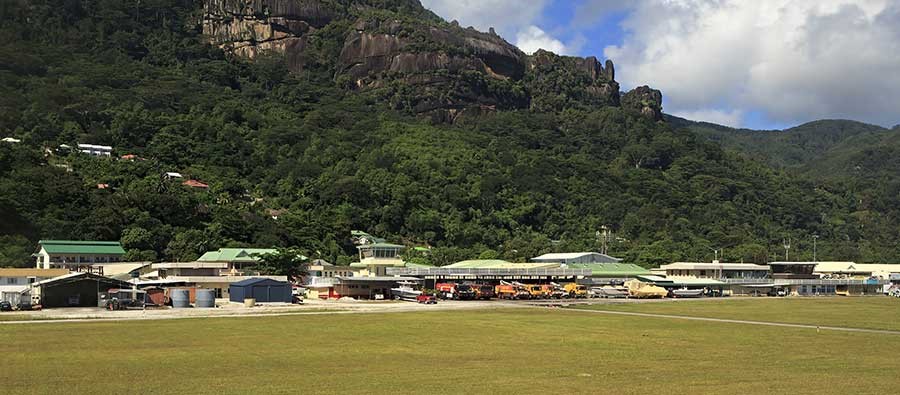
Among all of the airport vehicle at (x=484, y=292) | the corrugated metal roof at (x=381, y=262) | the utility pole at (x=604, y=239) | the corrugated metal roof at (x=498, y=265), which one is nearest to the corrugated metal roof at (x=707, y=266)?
the utility pole at (x=604, y=239)

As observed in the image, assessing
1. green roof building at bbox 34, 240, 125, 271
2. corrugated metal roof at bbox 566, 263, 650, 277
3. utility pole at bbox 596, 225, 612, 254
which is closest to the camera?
green roof building at bbox 34, 240, 125, 271

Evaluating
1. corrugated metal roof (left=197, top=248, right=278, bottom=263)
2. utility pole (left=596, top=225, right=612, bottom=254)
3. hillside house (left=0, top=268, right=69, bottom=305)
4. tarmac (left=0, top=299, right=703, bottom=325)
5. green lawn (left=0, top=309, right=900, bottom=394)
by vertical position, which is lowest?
tarmac (left=0, top=299, right=703, bottom=325)

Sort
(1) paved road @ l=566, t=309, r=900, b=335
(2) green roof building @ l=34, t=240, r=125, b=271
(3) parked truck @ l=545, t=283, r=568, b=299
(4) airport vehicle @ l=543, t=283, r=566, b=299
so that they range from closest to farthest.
Result: (1) paved road @ l=566, t=309, r=900, b=335 → (4) airport vehicle @ l=543, t=283, r=566, b=299 → (3) parked truck @ l=545, t=283, r=568, b=299 → (2) green roof building @ l=34, t=240, r=125, b=271

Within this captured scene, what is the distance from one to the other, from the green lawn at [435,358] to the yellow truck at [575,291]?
4960cm

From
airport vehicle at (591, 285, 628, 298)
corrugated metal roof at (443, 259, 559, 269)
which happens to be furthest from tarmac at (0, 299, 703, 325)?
corrugated metal roof at (443, 259, 559, 269)

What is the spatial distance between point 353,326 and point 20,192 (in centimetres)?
9302

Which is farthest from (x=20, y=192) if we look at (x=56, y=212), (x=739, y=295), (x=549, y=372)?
(x=549, y=372)

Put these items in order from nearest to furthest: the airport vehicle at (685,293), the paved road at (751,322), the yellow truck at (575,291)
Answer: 1. the paved road at (751,322)
2. the yellow truck at (575,291)
3. the airport vehicle at (685,293)

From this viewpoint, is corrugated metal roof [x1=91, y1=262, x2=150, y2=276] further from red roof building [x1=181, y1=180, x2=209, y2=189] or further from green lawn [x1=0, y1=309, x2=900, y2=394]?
green lawn [x1=0, y1=309, x2=900, y2=394]

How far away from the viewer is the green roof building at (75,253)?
111688 mm

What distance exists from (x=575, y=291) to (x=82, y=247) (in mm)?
63507

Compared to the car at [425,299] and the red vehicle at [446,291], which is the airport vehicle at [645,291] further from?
the car at [425,299]

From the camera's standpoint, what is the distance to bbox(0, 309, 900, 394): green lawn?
32.1 meters

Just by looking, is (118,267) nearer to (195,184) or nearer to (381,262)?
(381,262)
